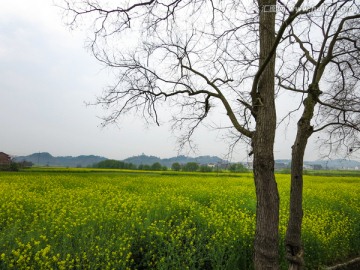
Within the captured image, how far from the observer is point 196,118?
458cm

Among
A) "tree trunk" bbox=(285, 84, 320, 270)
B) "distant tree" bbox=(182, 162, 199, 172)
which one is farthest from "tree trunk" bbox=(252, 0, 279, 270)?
"distant tree" bbox=(182, 162, 199, 172)

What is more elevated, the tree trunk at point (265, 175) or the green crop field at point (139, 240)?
the tree trunk at point (265, 175)

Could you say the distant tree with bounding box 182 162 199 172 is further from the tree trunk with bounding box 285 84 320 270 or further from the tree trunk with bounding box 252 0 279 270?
the tree trunk with bounding box 252 0 279 270

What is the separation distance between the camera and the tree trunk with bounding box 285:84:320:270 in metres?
4.71

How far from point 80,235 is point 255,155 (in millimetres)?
4192

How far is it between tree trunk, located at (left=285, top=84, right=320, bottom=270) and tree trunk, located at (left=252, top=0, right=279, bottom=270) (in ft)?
3.91

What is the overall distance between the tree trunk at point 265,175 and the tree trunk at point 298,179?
1.19m

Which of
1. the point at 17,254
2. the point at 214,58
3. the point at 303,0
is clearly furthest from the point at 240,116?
the point at 17,254

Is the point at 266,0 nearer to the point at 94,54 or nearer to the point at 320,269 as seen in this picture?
the point at 94,54

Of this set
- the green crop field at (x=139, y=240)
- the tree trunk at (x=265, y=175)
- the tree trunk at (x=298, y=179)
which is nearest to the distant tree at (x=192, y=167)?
the green crop field at (x=139, y=240)

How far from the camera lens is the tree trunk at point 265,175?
12.0 ft

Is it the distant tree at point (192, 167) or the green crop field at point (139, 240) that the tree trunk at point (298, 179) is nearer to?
the green crop field at point (139, 240)

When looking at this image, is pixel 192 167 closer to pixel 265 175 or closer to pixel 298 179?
pixel 298 179

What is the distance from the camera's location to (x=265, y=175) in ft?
12.1
